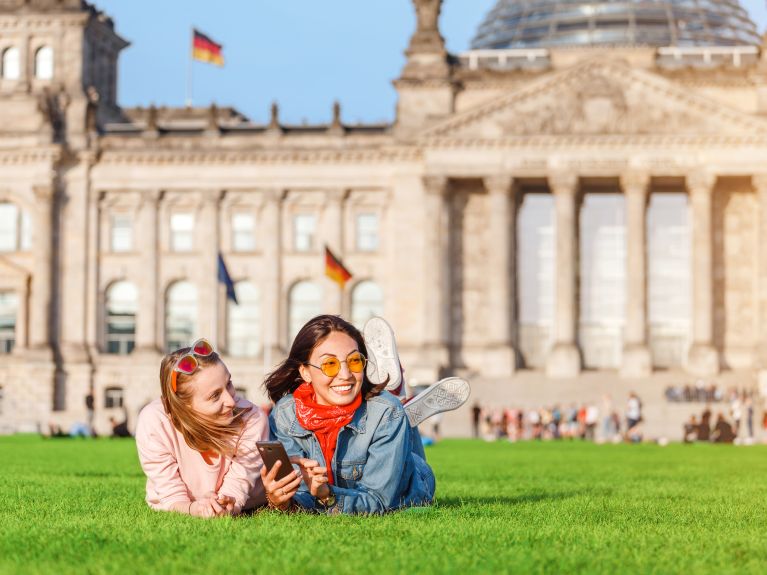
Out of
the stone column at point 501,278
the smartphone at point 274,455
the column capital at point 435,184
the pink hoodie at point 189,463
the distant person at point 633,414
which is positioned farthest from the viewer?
the column capital at point 435,184

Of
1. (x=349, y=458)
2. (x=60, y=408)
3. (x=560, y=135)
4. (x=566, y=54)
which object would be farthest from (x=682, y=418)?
(x=349, y=458)

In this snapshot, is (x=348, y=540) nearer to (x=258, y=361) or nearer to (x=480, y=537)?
(x=480, y=537)

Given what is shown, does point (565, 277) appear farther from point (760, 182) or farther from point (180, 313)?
point (180, 313)

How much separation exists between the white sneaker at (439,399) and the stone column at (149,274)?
241 feet

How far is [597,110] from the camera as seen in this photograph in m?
82.0

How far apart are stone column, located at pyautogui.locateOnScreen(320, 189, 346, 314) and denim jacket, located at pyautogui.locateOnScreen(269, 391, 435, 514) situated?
7208 centimetres

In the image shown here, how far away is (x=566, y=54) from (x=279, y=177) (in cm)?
1725

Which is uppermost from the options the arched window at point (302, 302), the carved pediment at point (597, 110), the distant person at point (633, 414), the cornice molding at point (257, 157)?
the carved pediment at point (597, 110)

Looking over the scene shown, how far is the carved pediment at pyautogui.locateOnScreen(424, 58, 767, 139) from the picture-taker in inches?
3184

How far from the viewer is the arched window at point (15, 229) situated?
292 ft

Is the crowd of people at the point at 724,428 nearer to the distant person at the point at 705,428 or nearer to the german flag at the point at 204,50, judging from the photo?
the distant person at the point at 705,428

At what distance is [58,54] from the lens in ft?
296

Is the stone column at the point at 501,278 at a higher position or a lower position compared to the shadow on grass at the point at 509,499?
higher

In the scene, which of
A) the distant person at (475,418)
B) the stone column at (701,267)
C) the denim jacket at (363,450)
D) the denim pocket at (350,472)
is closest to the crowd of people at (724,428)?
the distant person at (475,418)
